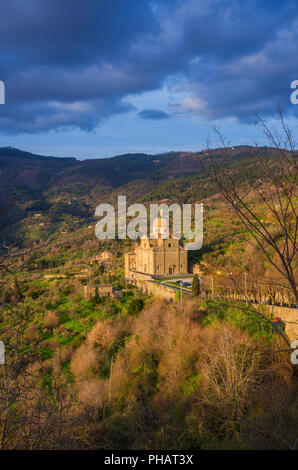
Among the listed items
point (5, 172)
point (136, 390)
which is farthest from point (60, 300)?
point (5, 172)

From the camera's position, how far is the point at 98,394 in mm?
12812

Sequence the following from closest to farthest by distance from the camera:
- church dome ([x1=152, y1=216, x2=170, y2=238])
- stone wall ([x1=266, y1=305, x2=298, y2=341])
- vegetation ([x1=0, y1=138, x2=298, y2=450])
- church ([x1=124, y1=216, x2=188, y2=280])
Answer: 1. vegetation ([x1=0, y1=138, x2=298, y2=450])
2. stone wall ([x1=266, y1=305, x2=298, y2=341])
3. church ([x1=124, y1=216, x2=188, y2=280])
4. church dome ([x1=152, y1=216, x2=170, y2=238])

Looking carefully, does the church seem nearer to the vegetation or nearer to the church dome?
the church dome

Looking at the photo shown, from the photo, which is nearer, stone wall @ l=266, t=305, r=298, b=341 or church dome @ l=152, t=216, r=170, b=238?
stone wall @ l=266, t=305, r=298, b=341

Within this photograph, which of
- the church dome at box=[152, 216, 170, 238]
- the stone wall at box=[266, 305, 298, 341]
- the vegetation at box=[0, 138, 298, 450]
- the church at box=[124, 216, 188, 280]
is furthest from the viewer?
the church dome at box=[152, 216, 170, 238]

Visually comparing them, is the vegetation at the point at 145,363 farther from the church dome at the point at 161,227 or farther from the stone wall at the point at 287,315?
the church dome at the point at 161,227

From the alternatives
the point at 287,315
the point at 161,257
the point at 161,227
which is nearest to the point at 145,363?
the point at 287,315

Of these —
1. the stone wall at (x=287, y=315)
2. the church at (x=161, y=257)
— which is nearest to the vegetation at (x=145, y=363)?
the stone wall at (x=287, y=315)

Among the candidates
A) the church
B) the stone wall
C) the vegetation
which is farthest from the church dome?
the stone wall

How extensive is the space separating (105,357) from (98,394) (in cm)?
508

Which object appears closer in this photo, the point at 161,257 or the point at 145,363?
the point at 145,363

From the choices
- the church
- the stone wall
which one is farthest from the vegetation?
the church

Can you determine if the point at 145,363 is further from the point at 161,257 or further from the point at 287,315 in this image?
the point at 161,257

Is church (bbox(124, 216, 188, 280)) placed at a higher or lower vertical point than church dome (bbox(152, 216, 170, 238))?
lower
